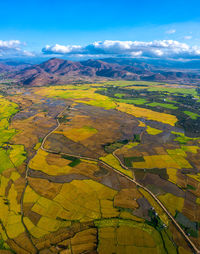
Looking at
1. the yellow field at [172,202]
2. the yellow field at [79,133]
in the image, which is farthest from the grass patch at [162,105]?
the yellow field at [172,202]

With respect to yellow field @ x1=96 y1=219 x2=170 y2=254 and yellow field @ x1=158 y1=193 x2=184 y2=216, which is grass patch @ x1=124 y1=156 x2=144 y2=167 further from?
yellow field @ x1=96 y1=219 x2=170 y2=254

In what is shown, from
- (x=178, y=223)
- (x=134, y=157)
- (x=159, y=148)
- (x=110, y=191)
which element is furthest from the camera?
(x=159, y=148)

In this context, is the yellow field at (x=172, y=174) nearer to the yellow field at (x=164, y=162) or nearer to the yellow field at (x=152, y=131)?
the yellow field at (x=164, y=162)

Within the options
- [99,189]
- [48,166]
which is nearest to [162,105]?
[99,189]

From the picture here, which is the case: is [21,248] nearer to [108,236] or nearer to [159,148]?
[108,236]

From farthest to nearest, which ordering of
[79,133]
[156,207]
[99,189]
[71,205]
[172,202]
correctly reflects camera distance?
1. [79,133]
2. [99,189]
3. [172,202]
4. [71,205]
5. [156,207]

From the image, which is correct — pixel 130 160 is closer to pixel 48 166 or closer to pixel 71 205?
pixel 71 205

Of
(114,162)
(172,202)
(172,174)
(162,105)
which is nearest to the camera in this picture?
(172,202)

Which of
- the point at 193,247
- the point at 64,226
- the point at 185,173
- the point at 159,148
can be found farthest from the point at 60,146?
the point at 193,247
